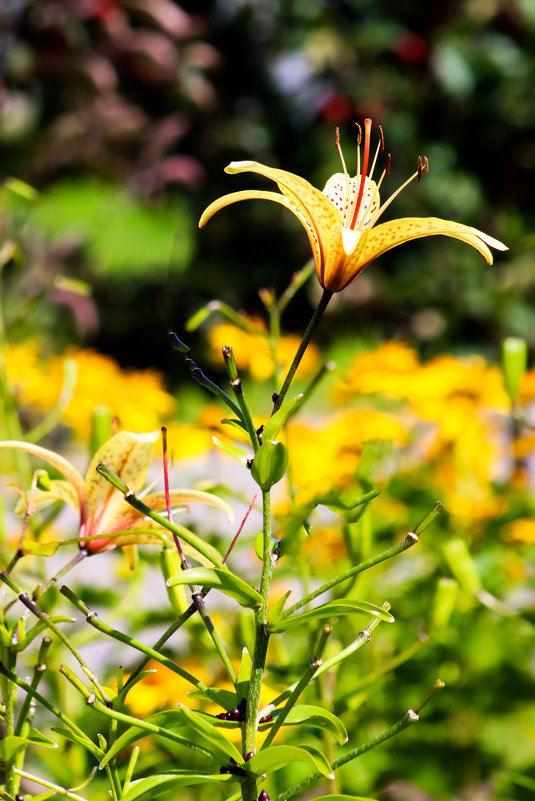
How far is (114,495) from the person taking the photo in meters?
0.36

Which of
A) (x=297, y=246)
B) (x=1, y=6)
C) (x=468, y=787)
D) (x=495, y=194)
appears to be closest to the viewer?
(x=468, y=787)

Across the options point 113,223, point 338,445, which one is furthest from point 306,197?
point 113,223

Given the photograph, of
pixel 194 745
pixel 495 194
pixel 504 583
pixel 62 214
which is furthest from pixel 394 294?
pixel 194 745

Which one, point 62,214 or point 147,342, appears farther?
point 147,342

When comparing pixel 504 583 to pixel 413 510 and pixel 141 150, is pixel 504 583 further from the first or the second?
pixel 141 150

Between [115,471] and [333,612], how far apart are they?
0.13 m

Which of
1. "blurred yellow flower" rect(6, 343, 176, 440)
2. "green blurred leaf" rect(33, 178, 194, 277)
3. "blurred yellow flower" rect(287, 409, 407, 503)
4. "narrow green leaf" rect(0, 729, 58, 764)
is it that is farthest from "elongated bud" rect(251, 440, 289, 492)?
"green blurred leaf" rect(33, 178, 194, 277)

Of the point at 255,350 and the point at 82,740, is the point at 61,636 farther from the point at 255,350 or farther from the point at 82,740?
the point at 255,350

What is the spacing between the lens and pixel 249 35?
3.95m

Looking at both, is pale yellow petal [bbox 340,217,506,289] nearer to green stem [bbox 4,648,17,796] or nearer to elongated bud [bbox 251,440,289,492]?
elongated bud [bbox 251,440,289,492]

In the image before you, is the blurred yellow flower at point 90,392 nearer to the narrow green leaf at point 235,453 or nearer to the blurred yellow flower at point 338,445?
the blurred yellow flower at point 338,445

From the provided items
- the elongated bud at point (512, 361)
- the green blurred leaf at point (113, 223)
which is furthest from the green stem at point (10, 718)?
the green blurred leaf at point (113, 223)

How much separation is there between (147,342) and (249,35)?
1.48 metres

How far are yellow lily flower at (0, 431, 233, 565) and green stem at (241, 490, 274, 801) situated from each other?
0.07 meters
